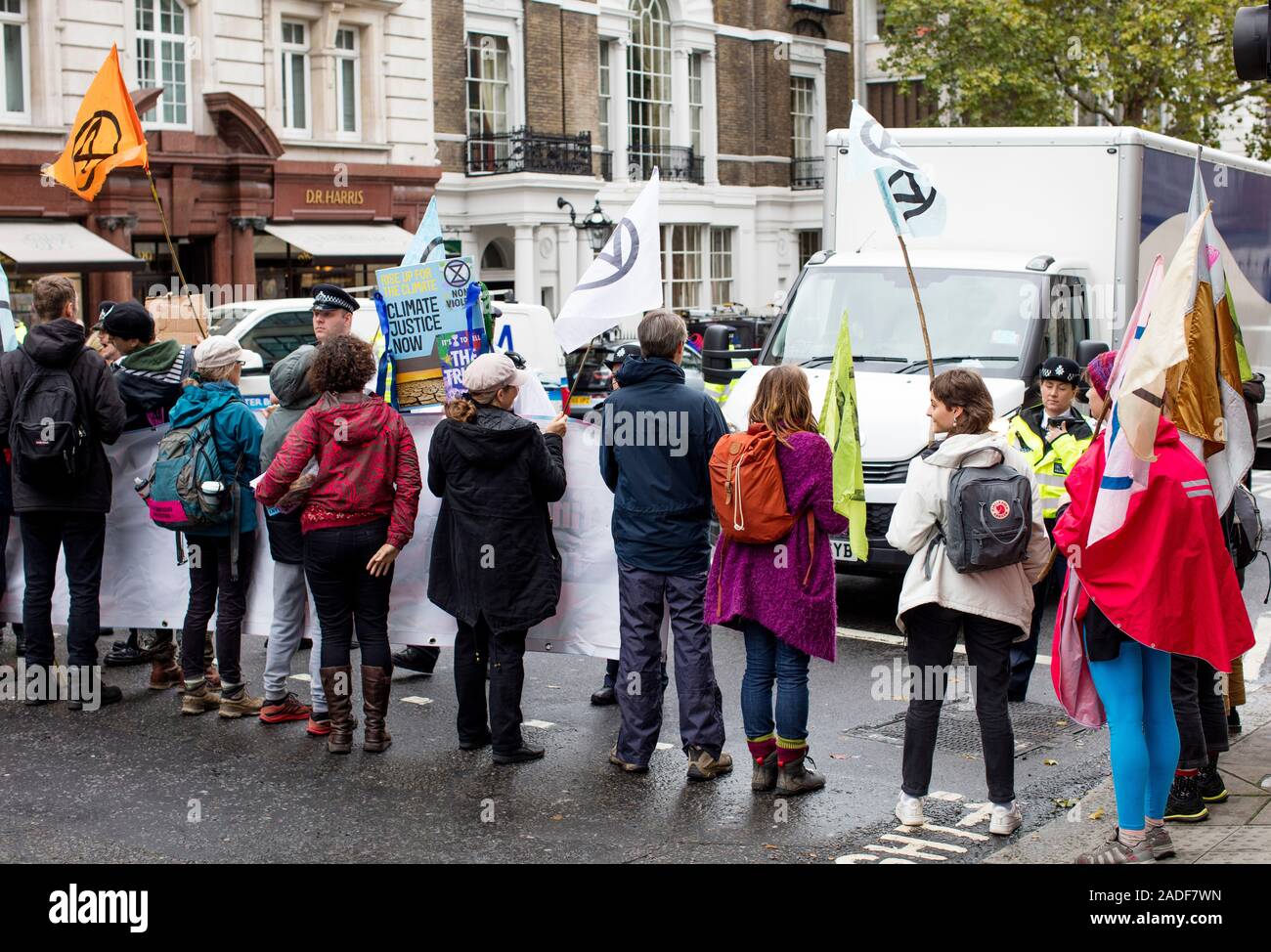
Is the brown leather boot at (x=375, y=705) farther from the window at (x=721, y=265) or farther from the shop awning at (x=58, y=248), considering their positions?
the window at (x=721, y=265)

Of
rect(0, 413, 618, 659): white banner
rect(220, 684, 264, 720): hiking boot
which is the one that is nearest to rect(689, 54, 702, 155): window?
rect(0, 413, 618, 659): white banner

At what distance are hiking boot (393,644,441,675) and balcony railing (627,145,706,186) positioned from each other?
29627 mm

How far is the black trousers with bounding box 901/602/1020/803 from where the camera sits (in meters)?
5.91

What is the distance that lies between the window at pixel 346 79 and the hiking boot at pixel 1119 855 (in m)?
26.1

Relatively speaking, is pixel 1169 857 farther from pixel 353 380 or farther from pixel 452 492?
pixel 353 380

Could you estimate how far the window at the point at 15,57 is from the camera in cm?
2436

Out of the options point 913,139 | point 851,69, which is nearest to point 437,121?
point 851,69

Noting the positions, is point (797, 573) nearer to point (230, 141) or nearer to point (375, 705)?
point (375, 705)

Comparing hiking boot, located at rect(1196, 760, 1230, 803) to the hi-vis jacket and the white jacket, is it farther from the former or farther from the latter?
the hi-vis jacket

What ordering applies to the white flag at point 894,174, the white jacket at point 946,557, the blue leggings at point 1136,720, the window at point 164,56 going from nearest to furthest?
the blue leggings at point 1136,720 → the white jacket at point 946,557 → the white flag at point 894,174 → the window at point 164,56

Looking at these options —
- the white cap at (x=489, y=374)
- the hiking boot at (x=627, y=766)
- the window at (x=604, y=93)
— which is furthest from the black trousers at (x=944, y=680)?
the window at (x=604, y=93)

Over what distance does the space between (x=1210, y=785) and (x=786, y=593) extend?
1.79 m

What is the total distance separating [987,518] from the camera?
5.73 meters

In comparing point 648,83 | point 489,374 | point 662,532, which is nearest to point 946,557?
point 662,532
